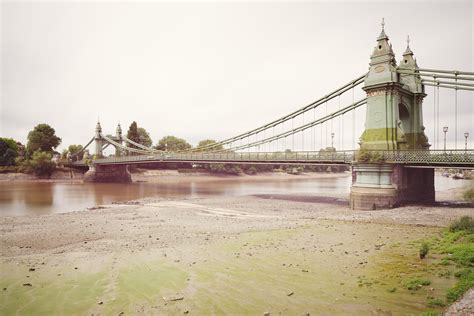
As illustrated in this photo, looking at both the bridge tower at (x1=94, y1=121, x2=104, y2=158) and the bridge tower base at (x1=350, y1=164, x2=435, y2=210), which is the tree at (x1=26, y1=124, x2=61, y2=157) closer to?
the bridge tower at (x1=94, y1=121, x2=104, y2=158)

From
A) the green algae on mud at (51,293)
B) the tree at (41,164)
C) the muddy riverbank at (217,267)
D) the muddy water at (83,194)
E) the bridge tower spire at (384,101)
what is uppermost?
the bridge tower spire at (384,101)

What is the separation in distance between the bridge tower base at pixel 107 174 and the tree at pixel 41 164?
364 inches

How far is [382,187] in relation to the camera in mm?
25000

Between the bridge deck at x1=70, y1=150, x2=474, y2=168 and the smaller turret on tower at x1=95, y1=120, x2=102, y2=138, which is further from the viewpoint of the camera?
the smaller turret on tower at x1=95, y1=120, x2=102, y2=138

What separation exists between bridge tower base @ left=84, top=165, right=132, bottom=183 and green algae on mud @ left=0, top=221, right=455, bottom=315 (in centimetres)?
6523

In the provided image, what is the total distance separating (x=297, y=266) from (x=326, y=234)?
5870mm

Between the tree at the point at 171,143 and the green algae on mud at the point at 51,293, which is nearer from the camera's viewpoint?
the green algae on mud at the point at 51,293

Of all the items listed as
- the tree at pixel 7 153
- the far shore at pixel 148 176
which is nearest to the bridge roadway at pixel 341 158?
the far shore at pixel 148 176

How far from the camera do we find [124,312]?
8195 mm

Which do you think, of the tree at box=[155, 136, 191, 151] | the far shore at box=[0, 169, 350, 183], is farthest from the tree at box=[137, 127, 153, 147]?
the far shore at box=[0, 169, 350, 183]

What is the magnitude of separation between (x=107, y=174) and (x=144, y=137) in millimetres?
32612

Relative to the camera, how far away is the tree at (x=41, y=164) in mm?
71500

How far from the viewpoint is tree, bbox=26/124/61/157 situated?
81.4 m

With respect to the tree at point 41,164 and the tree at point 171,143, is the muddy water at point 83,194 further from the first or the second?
the tree at point 171,143
